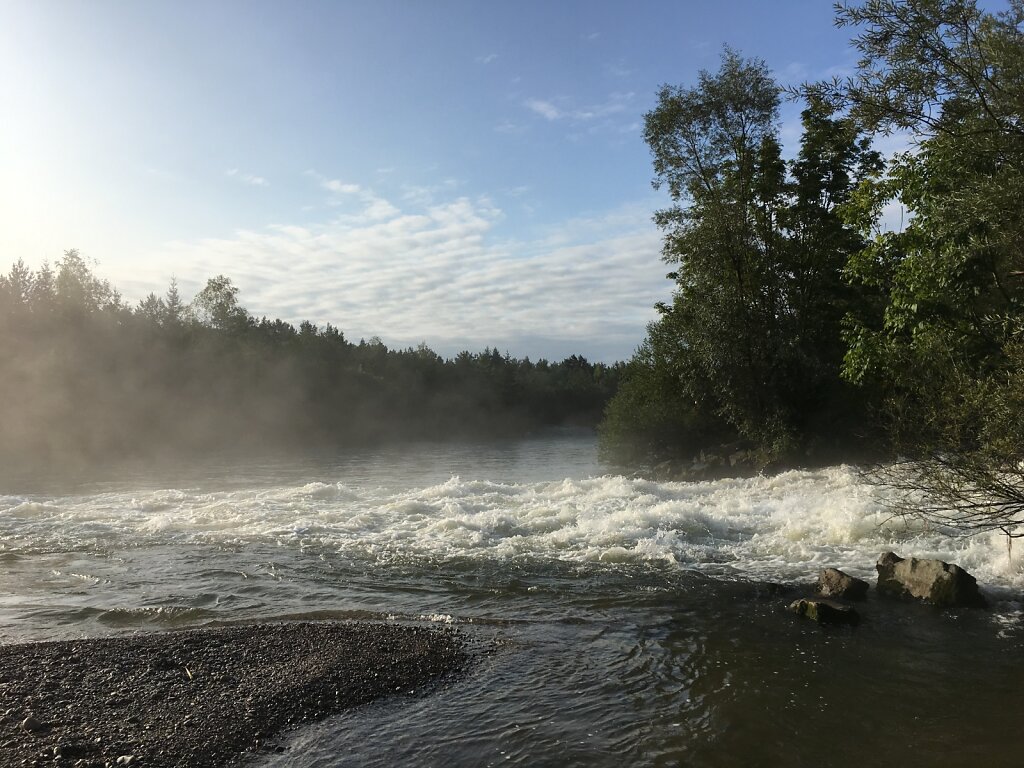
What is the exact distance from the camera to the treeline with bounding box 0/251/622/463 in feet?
157

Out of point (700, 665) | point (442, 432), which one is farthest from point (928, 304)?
point (442, 432)

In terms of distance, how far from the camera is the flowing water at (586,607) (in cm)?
653

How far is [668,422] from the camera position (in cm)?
3375

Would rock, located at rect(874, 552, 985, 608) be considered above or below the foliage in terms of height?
below

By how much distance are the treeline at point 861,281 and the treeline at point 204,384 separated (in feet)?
52.2

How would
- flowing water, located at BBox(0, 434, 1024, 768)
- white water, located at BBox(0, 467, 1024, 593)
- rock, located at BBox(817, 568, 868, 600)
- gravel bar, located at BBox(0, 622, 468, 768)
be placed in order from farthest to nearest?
1. white water, located at BBox(0, 467, 1024, 593)
2. rock, located at BBox(817, 568, 868, 600)
3. flowing water, located at BBox(0, 434, 1024, 768)
4. gravel bar, located at BBox(0, 622, 468, 768)

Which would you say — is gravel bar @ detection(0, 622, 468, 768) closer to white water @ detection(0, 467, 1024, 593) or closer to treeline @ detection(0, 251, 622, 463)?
white water @ detection(0, 467, 1024, 593)

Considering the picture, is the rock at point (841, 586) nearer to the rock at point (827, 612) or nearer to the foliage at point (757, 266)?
the rock at point (827, 612)

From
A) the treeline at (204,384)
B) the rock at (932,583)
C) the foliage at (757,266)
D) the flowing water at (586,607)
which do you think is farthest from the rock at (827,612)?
A: the treeline at (204,384)

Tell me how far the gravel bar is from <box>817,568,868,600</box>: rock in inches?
241

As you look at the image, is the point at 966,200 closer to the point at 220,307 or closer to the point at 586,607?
the point at 586,607

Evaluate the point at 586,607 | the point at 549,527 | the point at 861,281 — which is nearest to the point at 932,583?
the point at 586,607

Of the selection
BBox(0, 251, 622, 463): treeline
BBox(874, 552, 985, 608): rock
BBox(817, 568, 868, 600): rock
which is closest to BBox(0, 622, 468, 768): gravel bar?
BBox(817, 568, 868, 600): rock

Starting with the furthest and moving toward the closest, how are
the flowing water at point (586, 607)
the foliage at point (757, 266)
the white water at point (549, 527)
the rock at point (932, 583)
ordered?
the foliage at point (757, 266) → the white water at point (549, 527) → the rock at point (932, 583) → the flowing water at point (586, 607)
